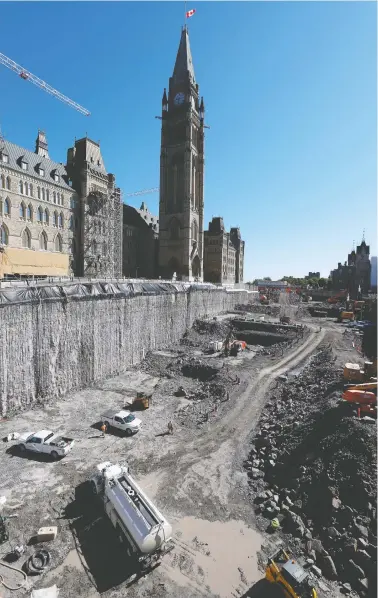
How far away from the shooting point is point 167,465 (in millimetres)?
17766

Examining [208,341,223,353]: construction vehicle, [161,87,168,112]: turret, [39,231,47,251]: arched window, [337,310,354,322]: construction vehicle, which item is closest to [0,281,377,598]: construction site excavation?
[208,341,223,353]: construction vehicle

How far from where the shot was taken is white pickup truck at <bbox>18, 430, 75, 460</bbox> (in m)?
17.8

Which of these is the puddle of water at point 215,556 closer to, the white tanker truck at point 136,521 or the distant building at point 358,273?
the white tanker truck at point 136,521

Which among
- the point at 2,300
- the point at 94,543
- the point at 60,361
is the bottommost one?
the point at 94,543

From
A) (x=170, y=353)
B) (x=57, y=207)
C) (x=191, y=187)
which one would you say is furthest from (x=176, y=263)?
(x=170, y=353)

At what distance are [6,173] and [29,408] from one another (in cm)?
3232

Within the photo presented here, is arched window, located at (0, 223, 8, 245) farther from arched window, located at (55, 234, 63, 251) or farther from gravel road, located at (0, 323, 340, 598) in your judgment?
gravel road, located at (0, 323, 340, 598)

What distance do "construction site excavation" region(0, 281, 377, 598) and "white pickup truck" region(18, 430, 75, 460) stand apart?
0.26 feet

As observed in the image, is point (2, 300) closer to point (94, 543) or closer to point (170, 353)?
point (94, 543)

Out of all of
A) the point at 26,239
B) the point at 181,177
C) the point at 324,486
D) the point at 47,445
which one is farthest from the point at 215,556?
the point at 181,177

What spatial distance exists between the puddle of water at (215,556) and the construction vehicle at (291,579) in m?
1.02

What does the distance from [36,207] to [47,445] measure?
1508 inches

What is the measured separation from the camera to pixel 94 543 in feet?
41.1

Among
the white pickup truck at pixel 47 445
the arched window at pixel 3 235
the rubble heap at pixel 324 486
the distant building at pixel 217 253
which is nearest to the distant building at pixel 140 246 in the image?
the distant building at pixel 217 253
